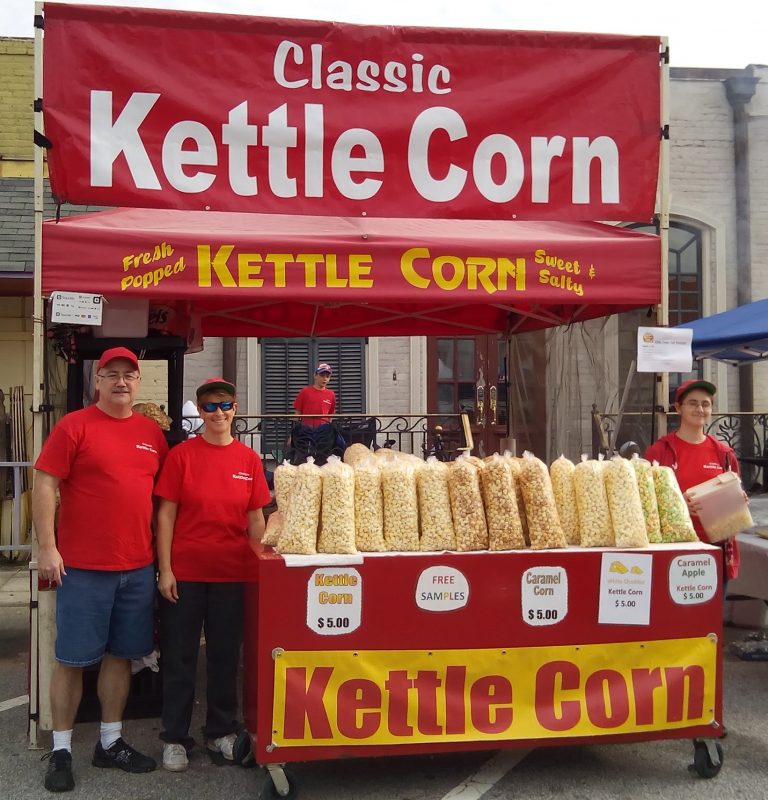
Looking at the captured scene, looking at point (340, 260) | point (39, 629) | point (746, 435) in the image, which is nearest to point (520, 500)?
point (340, 260)

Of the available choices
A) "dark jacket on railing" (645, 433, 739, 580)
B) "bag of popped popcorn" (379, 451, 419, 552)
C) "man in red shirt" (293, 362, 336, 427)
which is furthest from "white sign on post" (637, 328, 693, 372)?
"man in red shirt" (293, 362, 336, 427)

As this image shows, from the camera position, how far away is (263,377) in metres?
11.5

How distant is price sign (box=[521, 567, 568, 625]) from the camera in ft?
11.8

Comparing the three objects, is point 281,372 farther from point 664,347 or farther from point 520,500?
point 520,500

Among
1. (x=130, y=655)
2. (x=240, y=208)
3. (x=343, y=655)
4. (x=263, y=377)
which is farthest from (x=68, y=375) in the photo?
(x=263, y=377)

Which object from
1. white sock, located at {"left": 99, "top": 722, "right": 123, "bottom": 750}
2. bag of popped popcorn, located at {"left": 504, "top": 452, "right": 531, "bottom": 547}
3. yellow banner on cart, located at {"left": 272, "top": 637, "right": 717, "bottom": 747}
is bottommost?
white sock, located at {"left": 99, "top": 722, "right": 123, "bottom": 750}

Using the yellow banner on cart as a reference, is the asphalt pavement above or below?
below

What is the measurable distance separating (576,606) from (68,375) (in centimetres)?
318

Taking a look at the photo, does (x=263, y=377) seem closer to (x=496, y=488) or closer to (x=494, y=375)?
(x=494, y=375)

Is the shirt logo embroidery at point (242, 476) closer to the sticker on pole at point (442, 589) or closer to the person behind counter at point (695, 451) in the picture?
the sticker on pole at point (442, 589)

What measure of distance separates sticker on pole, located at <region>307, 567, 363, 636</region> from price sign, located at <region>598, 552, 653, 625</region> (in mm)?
1122

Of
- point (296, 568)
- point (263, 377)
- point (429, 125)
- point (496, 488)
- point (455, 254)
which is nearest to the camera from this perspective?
point (296, 568)

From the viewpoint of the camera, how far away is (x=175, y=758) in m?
3.79

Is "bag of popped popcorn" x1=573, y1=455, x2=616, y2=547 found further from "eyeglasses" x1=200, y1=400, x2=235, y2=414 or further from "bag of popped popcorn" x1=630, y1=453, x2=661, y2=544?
"eyeglasses" x1=200, y1=400, x2=235, y2=414
